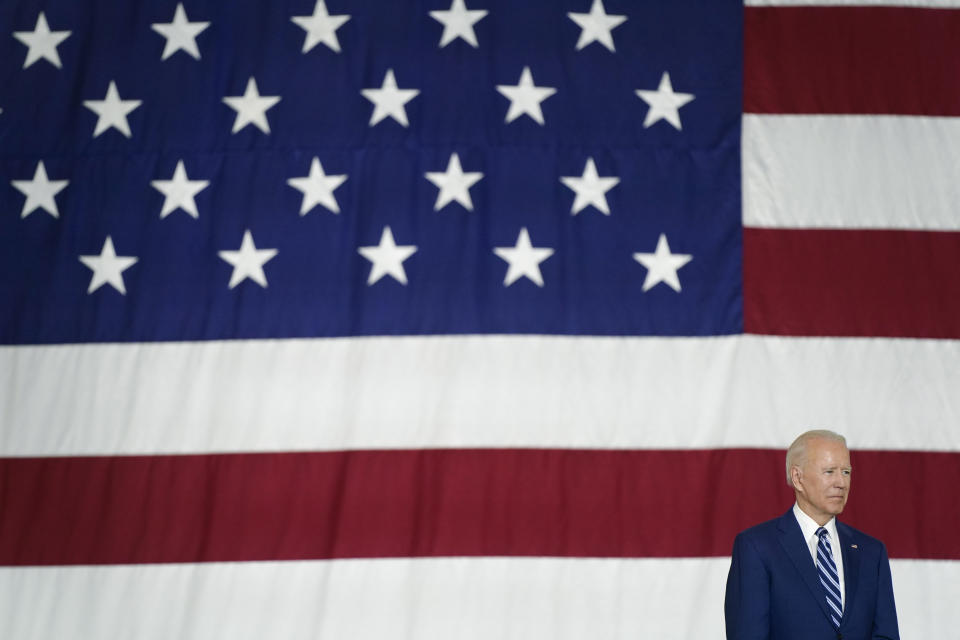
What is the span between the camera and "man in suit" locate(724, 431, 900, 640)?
→ 7.26ft

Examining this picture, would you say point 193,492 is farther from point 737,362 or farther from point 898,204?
point 898,204

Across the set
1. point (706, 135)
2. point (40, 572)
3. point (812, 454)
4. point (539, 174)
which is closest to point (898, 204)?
point (706, 135)

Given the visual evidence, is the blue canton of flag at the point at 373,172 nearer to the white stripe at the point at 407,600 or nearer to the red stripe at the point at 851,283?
the red stripe at the point at 851,283

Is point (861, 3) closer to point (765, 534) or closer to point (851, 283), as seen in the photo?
point (851, 283)

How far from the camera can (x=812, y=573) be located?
7.33 feet

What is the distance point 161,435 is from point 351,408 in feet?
2.10

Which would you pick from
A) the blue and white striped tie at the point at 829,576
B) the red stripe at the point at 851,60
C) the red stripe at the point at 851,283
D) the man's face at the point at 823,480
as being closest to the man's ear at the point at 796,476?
the man's face at the point at 823,480

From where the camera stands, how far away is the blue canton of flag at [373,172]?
11.7 ft

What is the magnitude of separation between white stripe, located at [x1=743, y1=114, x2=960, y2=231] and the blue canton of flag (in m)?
0.10

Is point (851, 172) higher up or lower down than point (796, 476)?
higher up

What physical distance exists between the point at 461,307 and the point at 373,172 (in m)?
0.56

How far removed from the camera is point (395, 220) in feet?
11.9

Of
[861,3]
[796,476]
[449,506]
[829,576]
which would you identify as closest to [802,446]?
[796,476]

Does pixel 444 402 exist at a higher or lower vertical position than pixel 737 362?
lower
